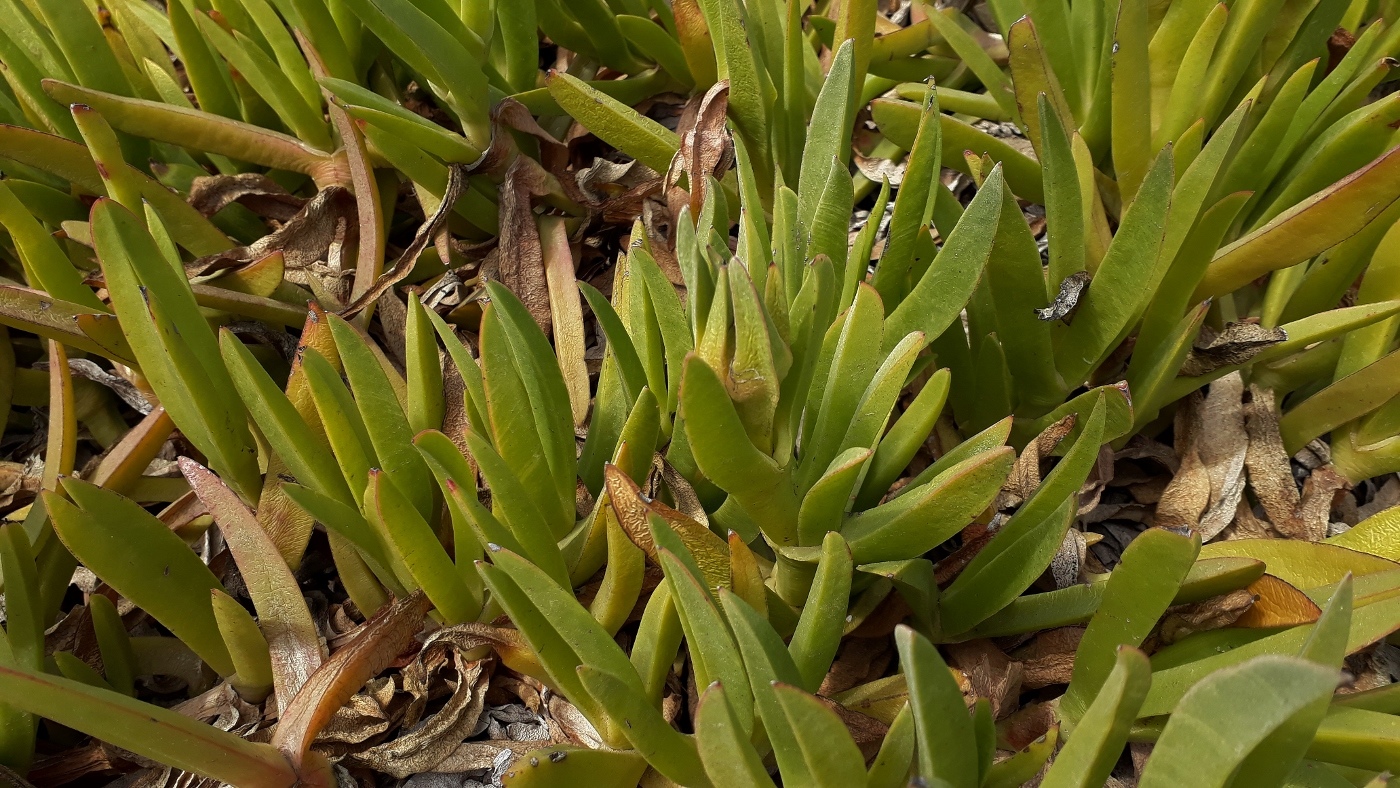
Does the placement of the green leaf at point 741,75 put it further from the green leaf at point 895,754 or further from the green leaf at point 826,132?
the green leaf at point 895,754

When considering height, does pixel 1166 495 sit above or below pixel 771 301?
below

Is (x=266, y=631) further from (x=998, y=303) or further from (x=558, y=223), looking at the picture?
(x=998, y=303)

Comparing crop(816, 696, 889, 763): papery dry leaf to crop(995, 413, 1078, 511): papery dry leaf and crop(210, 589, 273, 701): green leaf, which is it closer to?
crop(995, 413, 1078, 511): papery dry leaf

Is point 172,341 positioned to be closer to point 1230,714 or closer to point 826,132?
point 826,132

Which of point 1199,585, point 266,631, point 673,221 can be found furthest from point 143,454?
point 1199,585

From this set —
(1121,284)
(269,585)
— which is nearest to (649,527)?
(269,585)

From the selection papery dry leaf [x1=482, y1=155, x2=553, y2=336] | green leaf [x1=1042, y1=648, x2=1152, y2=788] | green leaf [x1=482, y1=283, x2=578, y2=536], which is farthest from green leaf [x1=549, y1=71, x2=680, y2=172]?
green leaf [x1=1042, y1=648, x2=1152, y2=788]
